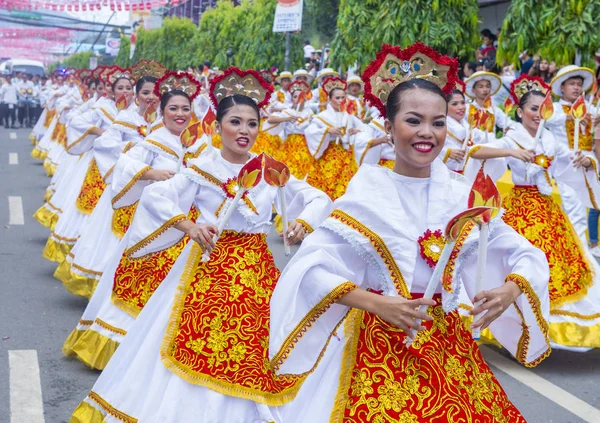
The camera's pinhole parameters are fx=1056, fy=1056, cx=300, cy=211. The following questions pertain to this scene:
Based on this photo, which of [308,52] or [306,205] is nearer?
[306,205]

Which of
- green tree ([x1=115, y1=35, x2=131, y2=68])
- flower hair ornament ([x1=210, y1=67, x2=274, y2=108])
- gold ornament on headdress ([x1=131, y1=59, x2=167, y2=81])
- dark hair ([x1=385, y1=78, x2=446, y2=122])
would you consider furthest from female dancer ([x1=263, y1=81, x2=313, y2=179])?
green tree ([x1=115, y1=35, x2=131, y2=68])

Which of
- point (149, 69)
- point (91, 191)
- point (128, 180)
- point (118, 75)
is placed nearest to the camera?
point (128, 180)

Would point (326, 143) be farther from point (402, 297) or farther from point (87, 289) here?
point (402, 297)

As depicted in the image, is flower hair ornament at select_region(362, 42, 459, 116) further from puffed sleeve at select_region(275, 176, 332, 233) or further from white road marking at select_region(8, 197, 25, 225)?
white road marking at select_region(8, 197, 25, 225)

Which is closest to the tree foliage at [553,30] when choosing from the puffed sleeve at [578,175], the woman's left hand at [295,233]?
the puffed sleeve at [578,175]

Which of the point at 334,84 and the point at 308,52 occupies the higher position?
the point at 334,84

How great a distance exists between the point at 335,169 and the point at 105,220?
5.14 metres

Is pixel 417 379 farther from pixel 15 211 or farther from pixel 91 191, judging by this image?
pixel 15 211

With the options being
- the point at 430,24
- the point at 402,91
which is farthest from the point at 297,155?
the point at 402,91

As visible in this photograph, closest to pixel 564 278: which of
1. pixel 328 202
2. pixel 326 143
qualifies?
pixel 328 202

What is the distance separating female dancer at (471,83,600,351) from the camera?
21.0 feet

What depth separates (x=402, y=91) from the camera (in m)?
3.24

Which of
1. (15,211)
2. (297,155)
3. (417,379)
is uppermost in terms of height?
(417,379)

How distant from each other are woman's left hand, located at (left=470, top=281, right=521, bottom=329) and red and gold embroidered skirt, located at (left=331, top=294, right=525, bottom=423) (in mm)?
234
